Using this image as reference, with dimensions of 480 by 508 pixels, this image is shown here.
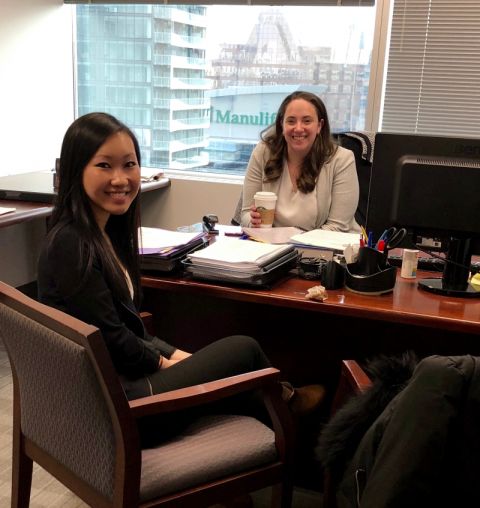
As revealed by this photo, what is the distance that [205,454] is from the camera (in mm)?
1282

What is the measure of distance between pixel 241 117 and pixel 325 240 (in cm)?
210

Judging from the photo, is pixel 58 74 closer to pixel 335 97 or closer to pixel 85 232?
pixel 335 97

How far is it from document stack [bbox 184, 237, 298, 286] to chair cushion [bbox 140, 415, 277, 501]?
38 cm

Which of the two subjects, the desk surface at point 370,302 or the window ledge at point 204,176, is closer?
the desk surface at point 370,302

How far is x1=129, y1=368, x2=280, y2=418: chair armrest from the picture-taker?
3.78ft

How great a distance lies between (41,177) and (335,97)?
5.94ft

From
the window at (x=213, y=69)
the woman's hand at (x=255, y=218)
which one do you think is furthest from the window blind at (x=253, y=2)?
the woman's hand at (x=255, y=218)

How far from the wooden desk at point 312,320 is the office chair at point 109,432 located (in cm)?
34

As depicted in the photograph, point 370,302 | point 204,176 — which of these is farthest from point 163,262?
point 204,176

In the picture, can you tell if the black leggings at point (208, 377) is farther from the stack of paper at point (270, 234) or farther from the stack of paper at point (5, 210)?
the stack of paper at point (5, 210)

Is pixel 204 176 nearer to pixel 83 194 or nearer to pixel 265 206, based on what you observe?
pixel 265 206

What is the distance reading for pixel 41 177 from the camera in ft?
11.1

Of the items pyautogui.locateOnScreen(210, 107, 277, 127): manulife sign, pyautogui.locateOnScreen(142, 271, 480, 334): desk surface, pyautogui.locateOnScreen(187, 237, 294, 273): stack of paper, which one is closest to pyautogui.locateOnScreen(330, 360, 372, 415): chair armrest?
pyautogui.locateOnScreen(142, 271, 480, 334): desk surface

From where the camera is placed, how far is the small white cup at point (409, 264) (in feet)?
5.88
